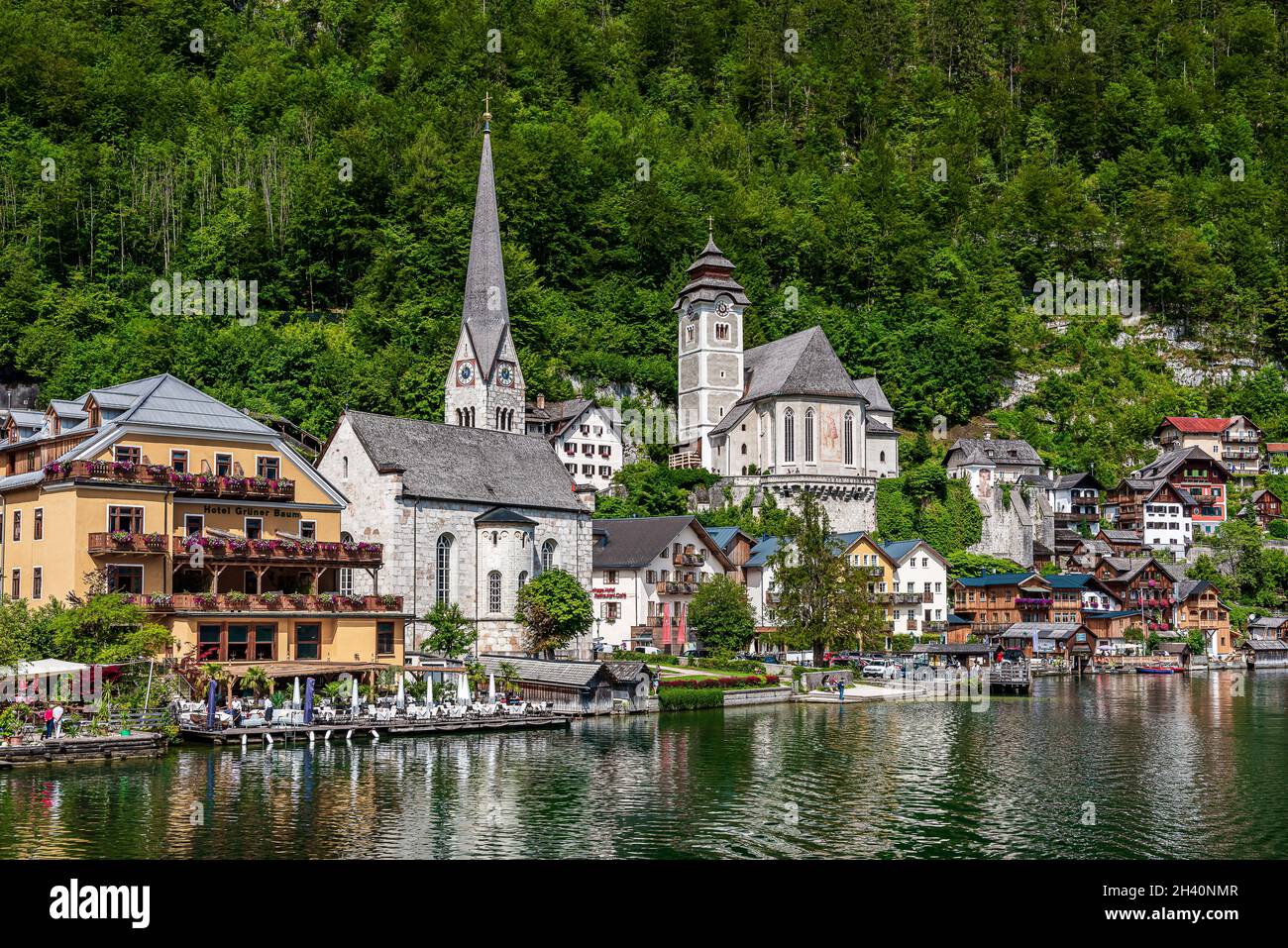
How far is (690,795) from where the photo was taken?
3697 centimetres

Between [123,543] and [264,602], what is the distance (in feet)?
20.2

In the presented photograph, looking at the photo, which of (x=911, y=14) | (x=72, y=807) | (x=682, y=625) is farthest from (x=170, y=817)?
(x=911, y=14)

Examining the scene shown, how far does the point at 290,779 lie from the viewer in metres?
38.5

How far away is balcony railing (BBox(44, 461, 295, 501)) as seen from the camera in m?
50.9

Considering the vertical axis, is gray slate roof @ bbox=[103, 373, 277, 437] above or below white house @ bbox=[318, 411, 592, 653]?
above

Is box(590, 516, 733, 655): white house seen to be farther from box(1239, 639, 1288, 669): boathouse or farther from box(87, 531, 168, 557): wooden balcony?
box(1239, 639, 1288, 669): boathouse

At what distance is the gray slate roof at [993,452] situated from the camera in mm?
113938

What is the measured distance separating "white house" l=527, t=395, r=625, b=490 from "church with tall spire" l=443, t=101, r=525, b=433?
3935 millimetres

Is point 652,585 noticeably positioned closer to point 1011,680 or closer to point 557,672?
point 557,672

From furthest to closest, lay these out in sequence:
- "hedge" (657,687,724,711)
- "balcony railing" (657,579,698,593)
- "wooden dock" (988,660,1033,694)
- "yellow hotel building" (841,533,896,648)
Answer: "yellow hotel building" (841,533,896,648)
"balcony railing" (657,579,698,593)
"wooden dock" (988,660,1033,694)
"hedge" (657,687,724,711)

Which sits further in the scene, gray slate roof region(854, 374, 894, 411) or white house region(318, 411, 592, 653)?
gray slate roof region(854, 374, 894, 411)

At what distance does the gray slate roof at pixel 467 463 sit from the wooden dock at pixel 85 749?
26614 millimetres
